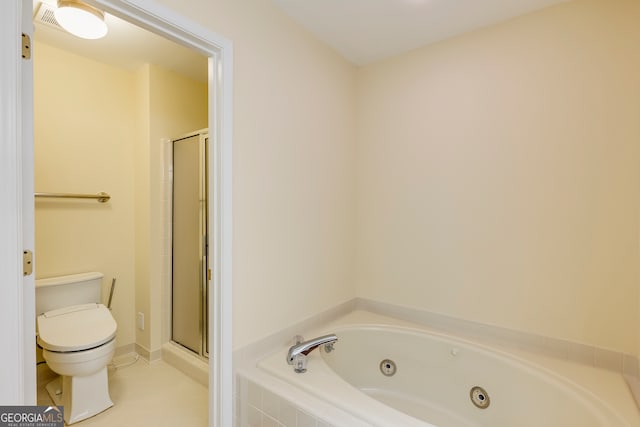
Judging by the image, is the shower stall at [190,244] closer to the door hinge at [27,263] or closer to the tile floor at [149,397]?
the tile floor at [149,397]

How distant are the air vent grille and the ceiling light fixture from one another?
113mm

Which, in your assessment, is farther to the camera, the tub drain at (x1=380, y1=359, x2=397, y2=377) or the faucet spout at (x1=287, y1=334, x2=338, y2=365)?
the tub drain at (x1=380, y1=359, x2=397, y2=377)

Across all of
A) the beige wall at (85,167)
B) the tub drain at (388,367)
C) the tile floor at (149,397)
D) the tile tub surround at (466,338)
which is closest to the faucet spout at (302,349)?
the tile tub surround at (466,338)

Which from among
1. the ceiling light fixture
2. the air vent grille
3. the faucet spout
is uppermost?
the air vent grille

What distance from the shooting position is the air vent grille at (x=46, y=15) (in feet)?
5.41

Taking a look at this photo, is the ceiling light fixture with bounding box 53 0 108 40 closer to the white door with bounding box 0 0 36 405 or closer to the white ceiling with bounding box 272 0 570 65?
the white door with bounding box 0 0 36 405

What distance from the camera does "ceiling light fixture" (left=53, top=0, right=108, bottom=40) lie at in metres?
1.54

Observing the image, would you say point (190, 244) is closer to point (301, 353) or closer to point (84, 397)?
point (84, 397)

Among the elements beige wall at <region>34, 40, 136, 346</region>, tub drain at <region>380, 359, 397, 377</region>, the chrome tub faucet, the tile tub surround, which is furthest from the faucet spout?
beige wall at <region>34, 40, 136, 346</region>

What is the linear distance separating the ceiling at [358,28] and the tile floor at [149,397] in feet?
7.18

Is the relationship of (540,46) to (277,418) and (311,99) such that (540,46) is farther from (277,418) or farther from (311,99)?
(277,418)

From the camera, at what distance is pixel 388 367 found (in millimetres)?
1863

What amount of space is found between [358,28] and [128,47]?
5.06ft

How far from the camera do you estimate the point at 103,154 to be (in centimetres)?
233
